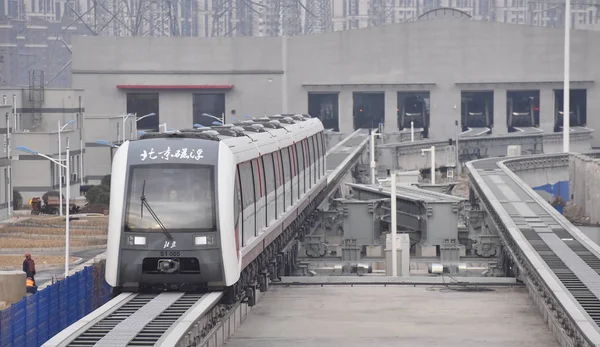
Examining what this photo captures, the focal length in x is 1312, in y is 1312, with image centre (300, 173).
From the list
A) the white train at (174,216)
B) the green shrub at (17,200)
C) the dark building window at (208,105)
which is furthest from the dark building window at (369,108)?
the white train at (174,216)

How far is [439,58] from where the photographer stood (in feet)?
361

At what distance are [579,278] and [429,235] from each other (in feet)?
57.1

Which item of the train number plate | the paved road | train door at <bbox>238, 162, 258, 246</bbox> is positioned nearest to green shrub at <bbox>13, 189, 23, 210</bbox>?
the paved road

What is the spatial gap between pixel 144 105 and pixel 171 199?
3569 inches

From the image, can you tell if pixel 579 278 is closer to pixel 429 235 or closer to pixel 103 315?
pixel 103 315

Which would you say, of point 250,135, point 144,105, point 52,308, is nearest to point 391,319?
point 250,135

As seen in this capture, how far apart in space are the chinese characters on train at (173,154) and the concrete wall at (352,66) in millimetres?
88292

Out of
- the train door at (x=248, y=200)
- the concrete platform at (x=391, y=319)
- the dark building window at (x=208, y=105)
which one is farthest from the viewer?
the dark building window at (x=208, y=105)

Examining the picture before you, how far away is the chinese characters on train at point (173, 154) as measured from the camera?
22.4m

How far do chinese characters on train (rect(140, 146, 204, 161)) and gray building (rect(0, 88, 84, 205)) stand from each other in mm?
40704

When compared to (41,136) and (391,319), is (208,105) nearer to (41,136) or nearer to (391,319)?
(41,136)

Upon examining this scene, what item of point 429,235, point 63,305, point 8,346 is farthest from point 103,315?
point 429,235

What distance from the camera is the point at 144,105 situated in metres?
112

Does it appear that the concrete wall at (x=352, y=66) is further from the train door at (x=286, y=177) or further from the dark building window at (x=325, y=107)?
the train door at (x=286, y=177)
